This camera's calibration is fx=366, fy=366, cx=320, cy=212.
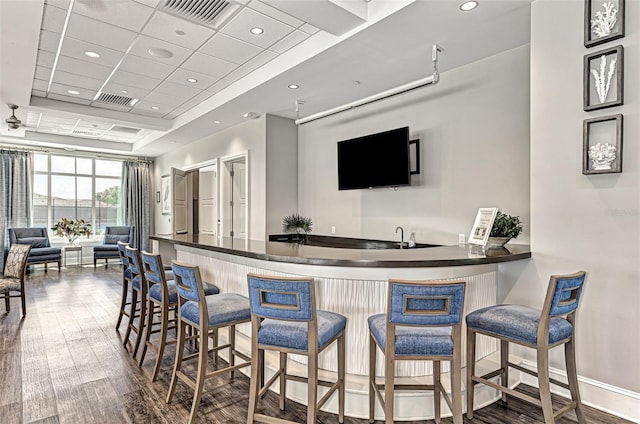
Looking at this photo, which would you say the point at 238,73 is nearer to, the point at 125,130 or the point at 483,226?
the point at 483,226

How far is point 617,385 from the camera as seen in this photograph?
235cm

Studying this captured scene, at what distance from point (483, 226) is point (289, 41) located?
252 centimetres

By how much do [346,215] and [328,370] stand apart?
3.03m

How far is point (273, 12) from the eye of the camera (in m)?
3.10

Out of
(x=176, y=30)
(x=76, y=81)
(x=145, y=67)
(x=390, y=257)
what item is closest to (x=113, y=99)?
(x=76, y=81)

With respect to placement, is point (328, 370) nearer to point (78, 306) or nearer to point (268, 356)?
point (268, 356)

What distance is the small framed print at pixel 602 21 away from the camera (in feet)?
7.49

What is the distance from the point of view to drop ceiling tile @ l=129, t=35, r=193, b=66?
359cm

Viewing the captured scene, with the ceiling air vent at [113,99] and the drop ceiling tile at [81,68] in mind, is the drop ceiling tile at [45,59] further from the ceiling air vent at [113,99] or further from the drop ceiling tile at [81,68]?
the ceiling air vent at [113,99]

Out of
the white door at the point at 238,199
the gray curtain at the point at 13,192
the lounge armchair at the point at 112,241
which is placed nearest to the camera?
the white door at the point at 238,199

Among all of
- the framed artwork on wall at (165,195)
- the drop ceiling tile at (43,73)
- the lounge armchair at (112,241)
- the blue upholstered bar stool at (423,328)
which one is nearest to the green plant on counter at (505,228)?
the blue upholstered bar stool at (423,328)

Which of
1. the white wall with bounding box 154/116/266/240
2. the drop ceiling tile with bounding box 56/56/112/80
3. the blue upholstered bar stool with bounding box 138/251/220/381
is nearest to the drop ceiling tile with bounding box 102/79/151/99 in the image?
the drop ceiling tile with bounding box 56/56/112/80

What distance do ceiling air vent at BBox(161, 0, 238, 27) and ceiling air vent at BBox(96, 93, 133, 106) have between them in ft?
9.29

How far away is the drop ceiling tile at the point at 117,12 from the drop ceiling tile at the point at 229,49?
63cm
